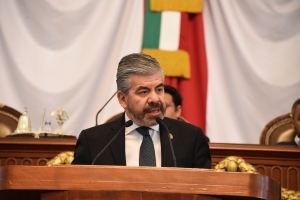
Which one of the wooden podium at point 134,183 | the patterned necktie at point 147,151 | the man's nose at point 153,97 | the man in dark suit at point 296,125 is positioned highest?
the man in dark suit at point 296,125

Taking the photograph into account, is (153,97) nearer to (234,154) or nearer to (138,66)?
(138,66)

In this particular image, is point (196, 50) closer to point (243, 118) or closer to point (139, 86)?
point (243, 118)

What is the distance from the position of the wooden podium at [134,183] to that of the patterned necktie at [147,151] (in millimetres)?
728

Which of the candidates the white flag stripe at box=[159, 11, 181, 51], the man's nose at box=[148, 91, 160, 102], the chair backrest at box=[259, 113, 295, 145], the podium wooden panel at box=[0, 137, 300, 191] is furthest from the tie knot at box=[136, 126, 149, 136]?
the white flag stripe at box=[159, 11, 181, 51]

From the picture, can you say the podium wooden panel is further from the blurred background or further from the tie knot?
the blurred background

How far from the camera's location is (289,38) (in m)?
6.67

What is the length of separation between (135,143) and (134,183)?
94 centimetres

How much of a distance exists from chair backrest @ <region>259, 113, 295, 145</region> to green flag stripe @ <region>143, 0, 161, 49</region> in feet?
5.51

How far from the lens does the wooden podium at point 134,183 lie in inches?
93.0

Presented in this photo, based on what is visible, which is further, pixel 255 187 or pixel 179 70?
pixel 179 70

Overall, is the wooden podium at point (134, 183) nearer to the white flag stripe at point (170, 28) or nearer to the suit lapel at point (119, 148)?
the suit lapel at point (119, 148)

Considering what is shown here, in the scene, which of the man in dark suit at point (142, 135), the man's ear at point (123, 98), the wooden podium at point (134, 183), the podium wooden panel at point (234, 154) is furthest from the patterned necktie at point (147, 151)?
the podium wooden panel at point (234, 154)

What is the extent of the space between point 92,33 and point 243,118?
172 centimetres

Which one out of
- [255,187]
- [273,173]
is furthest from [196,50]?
[255,187]
